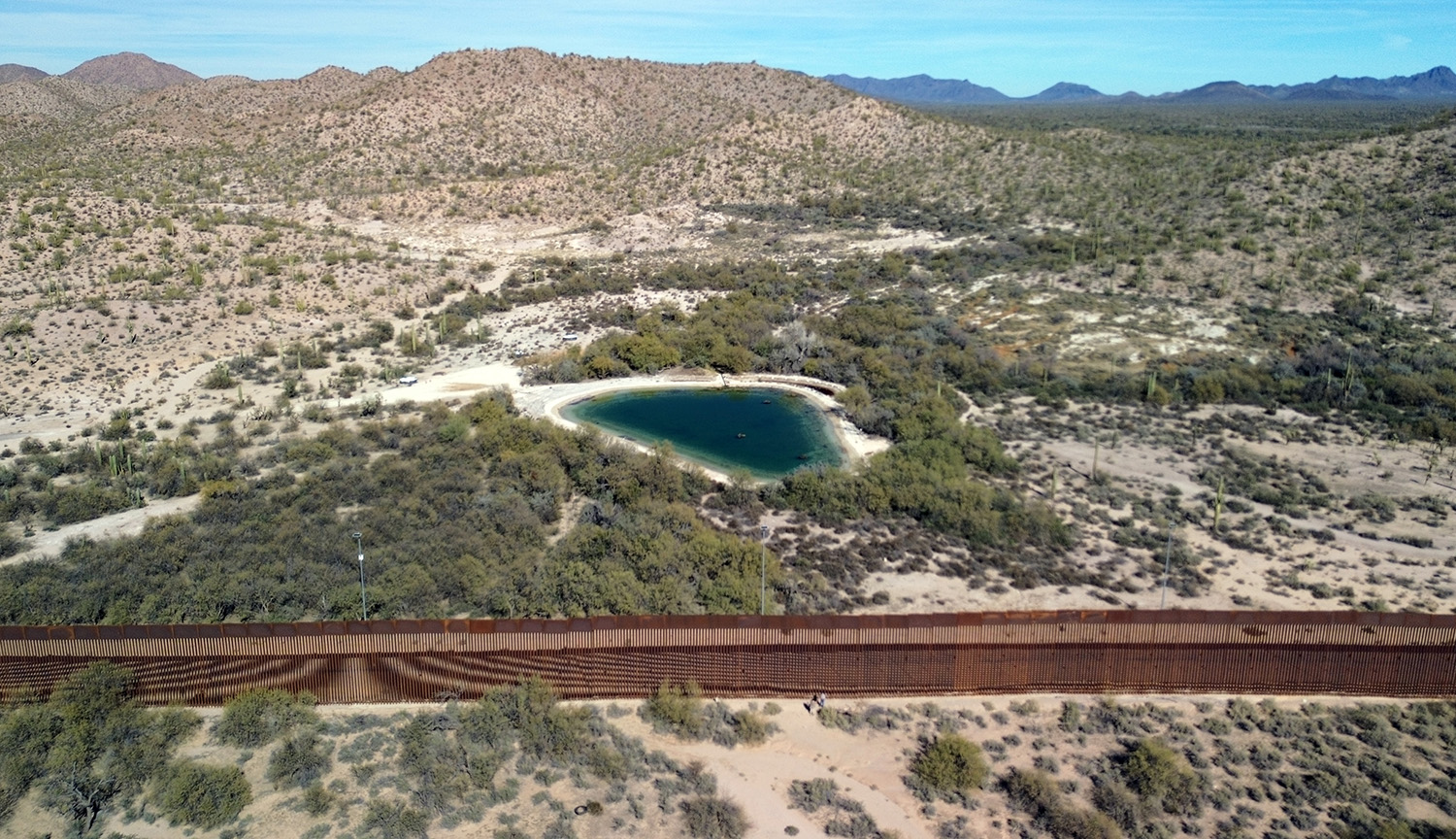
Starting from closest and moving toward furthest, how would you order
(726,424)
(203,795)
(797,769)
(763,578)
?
(203,795) → (797,769) → (763,578) → (726,424)

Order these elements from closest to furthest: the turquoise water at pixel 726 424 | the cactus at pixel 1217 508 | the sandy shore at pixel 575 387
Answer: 1. the cactus at pixel 1217 508
2. the turquoise water at pixel 726 424
3. the sandy shore at pixel 575 387

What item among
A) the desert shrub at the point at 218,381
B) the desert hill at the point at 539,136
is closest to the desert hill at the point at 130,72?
the desert hill at the point at 539,136

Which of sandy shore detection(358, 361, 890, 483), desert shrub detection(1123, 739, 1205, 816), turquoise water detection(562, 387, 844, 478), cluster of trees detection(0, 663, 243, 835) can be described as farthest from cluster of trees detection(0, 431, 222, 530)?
desert shrub detection(1123, 739, 1205, 816)

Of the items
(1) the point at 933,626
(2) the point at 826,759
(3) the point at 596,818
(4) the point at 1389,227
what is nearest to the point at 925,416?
(1) the point at 933,626

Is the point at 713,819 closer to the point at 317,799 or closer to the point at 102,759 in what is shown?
the point at 317,799

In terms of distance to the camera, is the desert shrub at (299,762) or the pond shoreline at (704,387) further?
the pond shoreline at (704,387)

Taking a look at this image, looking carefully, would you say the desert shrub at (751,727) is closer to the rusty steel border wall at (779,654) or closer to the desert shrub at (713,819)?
the rusty steel border wall at (779,654)

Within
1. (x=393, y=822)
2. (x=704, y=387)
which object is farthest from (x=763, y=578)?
(x=704, y=387)

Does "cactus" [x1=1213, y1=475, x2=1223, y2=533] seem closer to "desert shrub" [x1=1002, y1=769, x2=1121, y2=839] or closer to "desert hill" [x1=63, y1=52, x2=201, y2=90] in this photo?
"desert shrub" [x1=1002, y1=769, x2=1121, y2=839]
